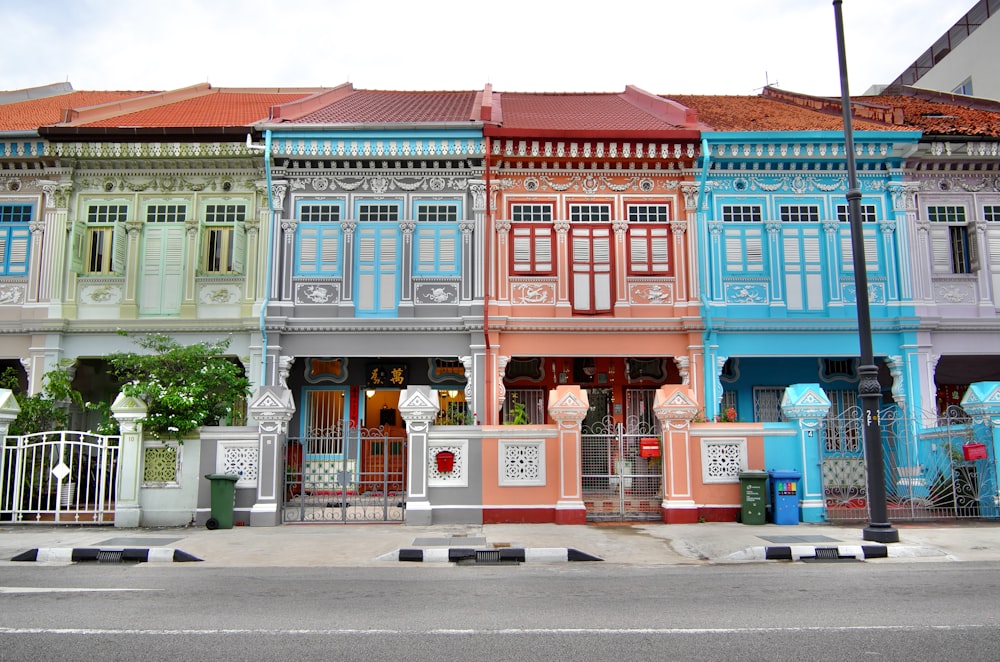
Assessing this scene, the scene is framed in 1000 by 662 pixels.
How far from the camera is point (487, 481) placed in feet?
46.5

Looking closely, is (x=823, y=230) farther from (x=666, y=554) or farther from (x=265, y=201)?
(x=265, y=201)

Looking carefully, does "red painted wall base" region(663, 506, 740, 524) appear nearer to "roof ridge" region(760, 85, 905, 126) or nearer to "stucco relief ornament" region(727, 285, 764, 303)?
"stucco relief ornament" region(727, 285, 764, 303)

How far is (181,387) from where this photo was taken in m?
14.6

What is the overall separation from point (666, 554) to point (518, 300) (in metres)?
8.38

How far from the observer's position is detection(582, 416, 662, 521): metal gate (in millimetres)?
14492

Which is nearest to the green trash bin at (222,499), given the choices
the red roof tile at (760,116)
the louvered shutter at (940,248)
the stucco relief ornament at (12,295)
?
the stucco relief ornament at (12,295)

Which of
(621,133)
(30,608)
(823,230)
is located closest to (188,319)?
(621,133)

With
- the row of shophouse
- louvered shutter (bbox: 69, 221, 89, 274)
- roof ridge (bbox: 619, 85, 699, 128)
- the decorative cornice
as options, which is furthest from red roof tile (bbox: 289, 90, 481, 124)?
louvered shutter (bbox: 69, 221, 89, 274)

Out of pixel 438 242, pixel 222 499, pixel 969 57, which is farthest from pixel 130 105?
pixel 969 57

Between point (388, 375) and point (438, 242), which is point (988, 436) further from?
point (388, 375)

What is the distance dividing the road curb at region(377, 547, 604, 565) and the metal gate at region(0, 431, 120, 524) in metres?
6.20

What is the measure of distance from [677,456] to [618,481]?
1.18 meters

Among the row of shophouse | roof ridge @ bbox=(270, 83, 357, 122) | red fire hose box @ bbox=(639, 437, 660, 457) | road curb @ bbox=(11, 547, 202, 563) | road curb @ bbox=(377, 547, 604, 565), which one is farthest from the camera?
roof ridge @ bbox=(270, 83, 357, 122)

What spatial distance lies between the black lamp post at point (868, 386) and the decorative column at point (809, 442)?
2074 millimetres
